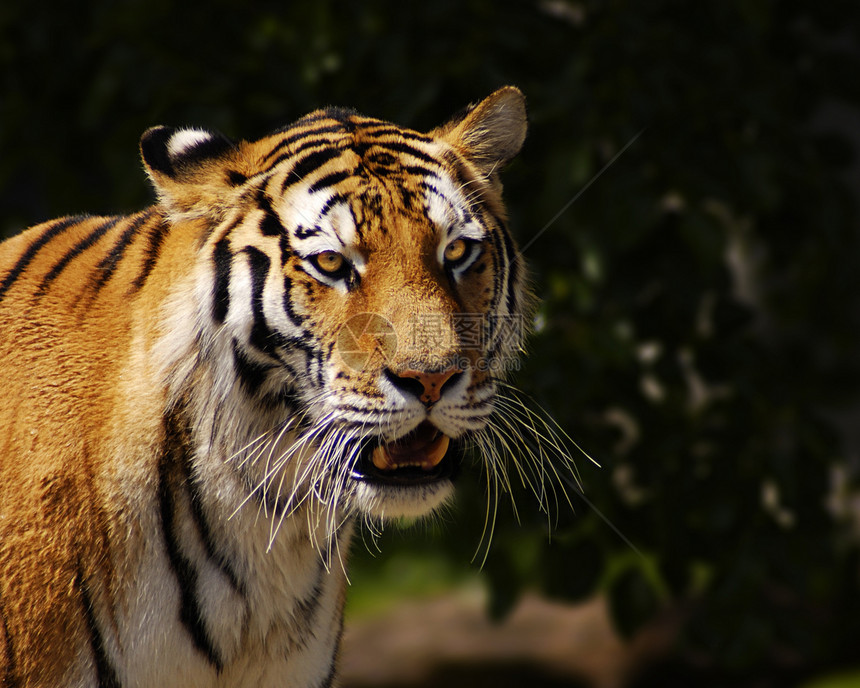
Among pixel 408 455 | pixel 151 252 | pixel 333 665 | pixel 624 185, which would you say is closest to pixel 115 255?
pixel 151 252

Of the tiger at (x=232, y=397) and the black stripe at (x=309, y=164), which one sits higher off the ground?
the black stripe at (x=309, y=164)

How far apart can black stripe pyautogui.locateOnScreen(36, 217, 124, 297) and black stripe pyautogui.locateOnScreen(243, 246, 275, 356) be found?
12.2 inches

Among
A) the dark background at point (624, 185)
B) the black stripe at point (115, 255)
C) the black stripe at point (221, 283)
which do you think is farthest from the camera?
the dark background at point (624, 185)

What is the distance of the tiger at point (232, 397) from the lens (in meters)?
1.30

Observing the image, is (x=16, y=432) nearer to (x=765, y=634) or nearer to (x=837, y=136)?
(x=765, y=634)

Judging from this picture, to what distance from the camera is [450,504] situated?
55.2 inches

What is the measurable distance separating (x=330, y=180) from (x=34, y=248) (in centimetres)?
49

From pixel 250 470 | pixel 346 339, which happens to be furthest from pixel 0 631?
pixel 346 339

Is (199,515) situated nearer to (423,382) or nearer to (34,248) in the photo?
(423,382)

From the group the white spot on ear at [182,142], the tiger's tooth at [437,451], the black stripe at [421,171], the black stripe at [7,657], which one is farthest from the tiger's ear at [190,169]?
the black stripe at [7,657]

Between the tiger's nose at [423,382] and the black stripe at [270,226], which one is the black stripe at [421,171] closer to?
the black stripe at [270,226]

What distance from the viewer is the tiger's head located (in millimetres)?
1292

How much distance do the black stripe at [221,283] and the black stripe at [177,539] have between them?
0.15m

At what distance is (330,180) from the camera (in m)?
1.38
